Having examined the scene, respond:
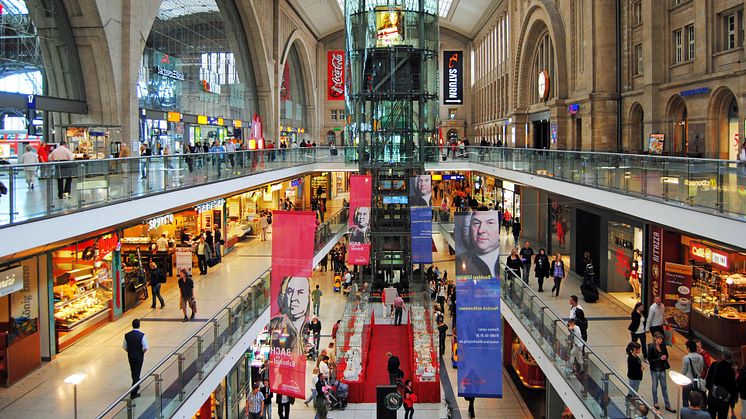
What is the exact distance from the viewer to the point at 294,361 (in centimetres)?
1103

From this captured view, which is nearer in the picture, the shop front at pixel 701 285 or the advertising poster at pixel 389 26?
the shop front at pixel 701 285

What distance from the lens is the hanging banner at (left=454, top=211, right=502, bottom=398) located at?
10.9m

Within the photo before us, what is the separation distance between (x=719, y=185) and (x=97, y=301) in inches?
518

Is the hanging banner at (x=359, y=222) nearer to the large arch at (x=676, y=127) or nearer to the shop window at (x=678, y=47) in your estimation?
the large arch at (x=676, y=127)

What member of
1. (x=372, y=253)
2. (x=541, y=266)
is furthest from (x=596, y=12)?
(x=372, y=253)

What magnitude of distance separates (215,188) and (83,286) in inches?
198

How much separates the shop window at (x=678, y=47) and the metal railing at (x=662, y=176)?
17.3ft

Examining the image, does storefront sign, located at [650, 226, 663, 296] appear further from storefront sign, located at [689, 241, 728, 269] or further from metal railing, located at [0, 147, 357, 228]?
metal railing, located at [0, 147, 357, 228]

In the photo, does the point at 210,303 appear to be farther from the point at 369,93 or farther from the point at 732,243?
the point at 369,93

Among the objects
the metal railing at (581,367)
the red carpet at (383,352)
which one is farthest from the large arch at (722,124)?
the red carpet at (383,352)

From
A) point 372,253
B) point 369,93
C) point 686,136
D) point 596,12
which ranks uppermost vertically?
point 596,12

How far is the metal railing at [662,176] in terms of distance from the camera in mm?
9938

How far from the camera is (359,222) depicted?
22703mm

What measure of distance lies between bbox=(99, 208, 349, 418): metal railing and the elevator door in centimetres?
2345
